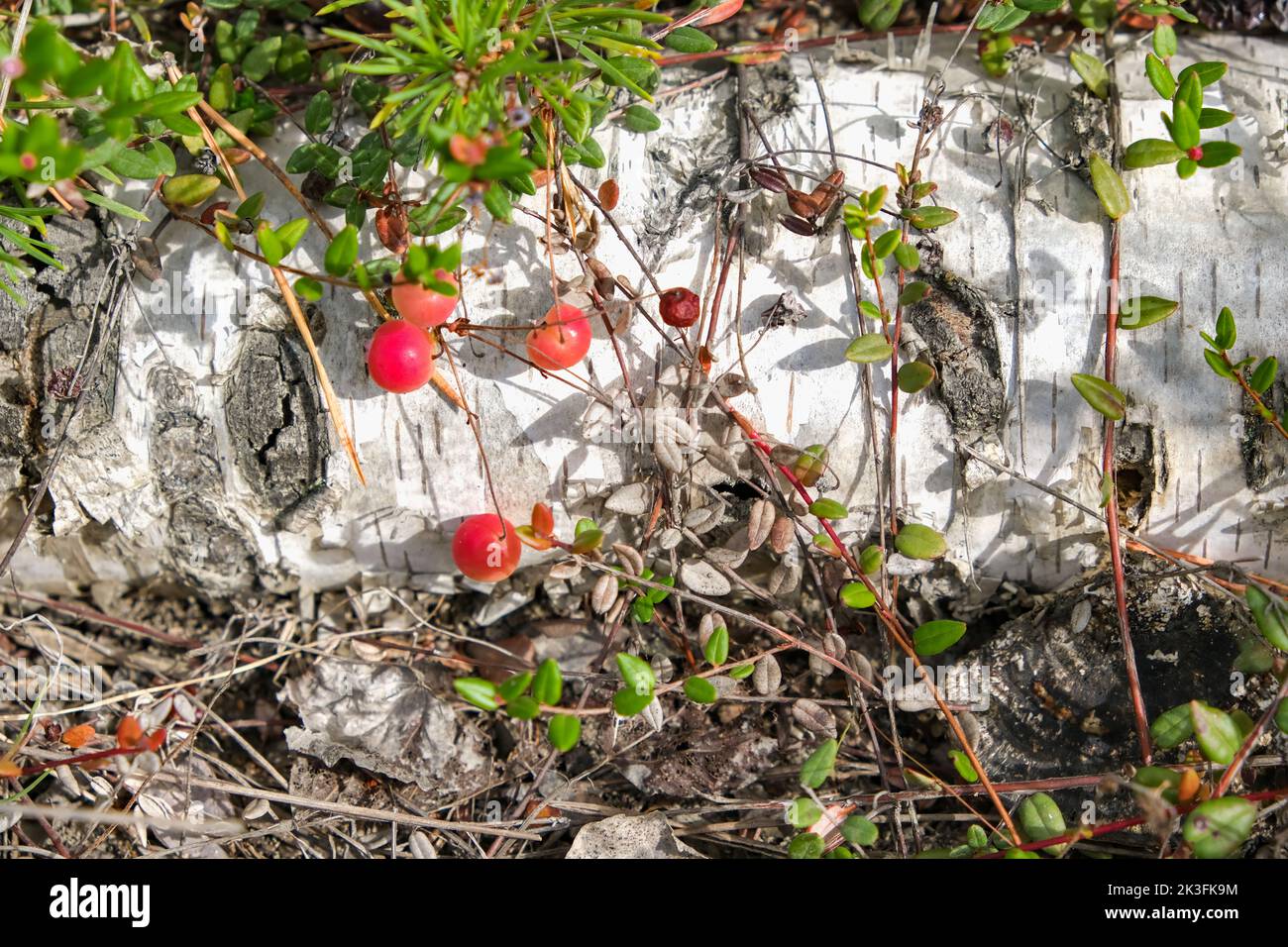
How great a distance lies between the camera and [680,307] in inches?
79.8

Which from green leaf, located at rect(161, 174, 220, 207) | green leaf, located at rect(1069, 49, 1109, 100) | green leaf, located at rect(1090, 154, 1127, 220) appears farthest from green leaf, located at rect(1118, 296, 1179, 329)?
green leaf, located at rect(161, 174, 220, 207)

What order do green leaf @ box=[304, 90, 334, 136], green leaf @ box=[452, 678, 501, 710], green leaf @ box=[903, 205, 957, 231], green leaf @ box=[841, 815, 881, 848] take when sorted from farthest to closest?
1. green leaf @ box=[304, 90, 334, 136]
2. green leaf @ box=[903, 205, 957, 231]
3. green leaf @ box=[841, 815, 881, 848]
4. green leaf @ box=[452, 678, 501, 710]

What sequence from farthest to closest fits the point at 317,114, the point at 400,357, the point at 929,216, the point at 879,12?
1. the point at 879,12
2. the point at 317,114
3. the point at 929,216
4. the point at 400,357

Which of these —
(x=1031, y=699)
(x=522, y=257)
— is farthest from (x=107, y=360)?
(x=1031, y=699)

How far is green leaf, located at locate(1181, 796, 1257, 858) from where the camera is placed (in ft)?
5.56

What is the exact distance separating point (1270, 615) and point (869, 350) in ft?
3.10

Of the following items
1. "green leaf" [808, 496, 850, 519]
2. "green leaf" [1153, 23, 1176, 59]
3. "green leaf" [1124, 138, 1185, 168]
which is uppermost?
"green leaf" [1153, 23, 1176, 59]

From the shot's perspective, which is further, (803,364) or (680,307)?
(803,364)

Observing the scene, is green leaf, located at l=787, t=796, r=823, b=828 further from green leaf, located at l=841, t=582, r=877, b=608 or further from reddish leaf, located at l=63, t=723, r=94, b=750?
reddish leaf, located at l=63, t=723, r=94, b=750

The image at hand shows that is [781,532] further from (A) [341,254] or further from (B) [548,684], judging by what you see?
(A) [341,254]

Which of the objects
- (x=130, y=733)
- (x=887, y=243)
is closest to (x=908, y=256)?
(x=887, y=243)

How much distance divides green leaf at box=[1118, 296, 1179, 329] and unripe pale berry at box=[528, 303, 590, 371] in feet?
3.85

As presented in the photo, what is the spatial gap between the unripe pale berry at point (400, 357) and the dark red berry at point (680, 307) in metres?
0.51
